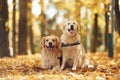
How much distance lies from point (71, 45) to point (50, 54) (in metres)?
0.72

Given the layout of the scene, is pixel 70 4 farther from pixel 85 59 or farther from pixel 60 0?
pixel 85 59

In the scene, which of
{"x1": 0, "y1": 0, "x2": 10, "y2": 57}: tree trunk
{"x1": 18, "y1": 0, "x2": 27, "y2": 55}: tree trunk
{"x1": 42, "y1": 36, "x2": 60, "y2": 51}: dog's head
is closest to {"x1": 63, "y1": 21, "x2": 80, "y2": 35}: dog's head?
{"x1": 42, "y1": 36, "x2": 60, "y2": 51}: dog's head

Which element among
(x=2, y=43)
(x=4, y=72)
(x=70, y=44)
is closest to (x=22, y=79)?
(x=4, y=72)

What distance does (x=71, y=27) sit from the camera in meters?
10.5

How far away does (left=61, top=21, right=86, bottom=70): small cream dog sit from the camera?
1054 cm

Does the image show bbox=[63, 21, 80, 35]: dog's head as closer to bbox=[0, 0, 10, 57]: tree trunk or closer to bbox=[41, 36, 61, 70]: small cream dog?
bbox=[41, 36, 61, 70]: small cream dog

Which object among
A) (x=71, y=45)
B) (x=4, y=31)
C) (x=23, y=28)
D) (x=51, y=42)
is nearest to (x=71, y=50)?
(x=71, y=45)

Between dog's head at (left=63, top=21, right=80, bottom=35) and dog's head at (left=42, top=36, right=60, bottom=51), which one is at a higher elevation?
dog's head at (left=63, top=21, right=80, bottom=35)

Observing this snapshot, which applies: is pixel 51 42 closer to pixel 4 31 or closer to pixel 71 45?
pixel 71 45

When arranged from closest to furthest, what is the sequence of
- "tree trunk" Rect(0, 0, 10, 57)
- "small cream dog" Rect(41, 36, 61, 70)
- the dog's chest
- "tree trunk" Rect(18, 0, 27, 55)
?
1. the dog's chest
2. "small cream dog" Rect(41, 36, 61, 70)
3. "tree trunk" Rect(0, 0, 10, 57)
4. "tree trunk" Rect(18, 0, 27, 55)

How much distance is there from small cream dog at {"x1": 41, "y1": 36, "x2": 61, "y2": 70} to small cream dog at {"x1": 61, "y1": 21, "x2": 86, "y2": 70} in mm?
223

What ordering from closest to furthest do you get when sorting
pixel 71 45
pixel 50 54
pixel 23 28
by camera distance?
pixel 71 45
pixel 50 54
pixel 23 28

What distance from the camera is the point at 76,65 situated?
10.9m

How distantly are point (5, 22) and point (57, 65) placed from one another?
6.75 m
